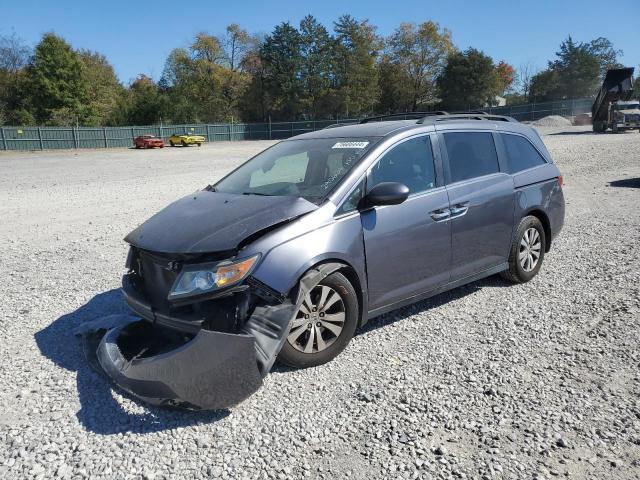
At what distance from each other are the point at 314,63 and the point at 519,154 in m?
60.6

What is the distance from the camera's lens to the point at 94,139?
4475 cm

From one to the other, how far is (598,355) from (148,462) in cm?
328

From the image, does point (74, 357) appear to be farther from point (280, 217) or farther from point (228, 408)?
point (280, 217)

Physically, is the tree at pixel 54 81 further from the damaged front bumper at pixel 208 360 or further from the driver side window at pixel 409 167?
the damaged front bumper at pixel 208 360

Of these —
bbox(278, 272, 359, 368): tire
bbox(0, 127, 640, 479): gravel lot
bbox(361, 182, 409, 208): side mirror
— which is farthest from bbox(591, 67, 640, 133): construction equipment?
bbox(278, 272, 359, 368): tire

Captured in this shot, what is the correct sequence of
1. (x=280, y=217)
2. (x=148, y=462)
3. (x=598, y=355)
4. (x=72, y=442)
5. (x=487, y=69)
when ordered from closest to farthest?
1. (x=148, y=462)
2. (x=72, y=442)
3. (x=280, y=217)
4. (x=598, y=355)
5. (x=487, y=69)

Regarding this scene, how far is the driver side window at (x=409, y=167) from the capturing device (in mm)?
4113

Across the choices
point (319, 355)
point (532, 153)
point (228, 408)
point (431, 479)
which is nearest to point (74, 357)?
point (228, 408)

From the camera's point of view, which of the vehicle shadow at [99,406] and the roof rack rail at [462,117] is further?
the roof rack rail at [462,117]

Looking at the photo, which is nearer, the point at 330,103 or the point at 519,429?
the point at 519,429

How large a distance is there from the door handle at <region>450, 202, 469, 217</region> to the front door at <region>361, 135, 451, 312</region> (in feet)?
0.32

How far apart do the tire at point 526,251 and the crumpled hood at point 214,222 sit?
261cm

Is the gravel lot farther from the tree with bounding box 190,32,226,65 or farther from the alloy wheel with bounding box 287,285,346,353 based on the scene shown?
the tree with bounding box 190,32,226,65

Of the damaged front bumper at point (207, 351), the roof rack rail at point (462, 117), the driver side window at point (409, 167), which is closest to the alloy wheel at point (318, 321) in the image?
the damaged front bumper at point (207, 351)
